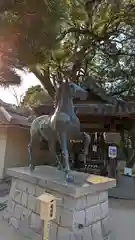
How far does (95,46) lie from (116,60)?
1445 millimetres

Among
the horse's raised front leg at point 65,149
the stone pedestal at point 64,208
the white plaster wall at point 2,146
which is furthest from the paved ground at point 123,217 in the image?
the white plaster wall at point 2,146

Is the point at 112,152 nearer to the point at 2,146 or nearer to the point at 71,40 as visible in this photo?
the point at 2,146

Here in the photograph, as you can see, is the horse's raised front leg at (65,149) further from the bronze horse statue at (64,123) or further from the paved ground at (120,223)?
the paved ground at (120,223)

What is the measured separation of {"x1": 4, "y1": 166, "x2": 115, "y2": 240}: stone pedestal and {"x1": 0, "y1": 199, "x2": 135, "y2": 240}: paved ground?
0.46 ft

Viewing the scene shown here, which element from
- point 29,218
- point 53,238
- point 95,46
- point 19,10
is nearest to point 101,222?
point 53,238

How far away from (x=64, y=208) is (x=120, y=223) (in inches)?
62.1

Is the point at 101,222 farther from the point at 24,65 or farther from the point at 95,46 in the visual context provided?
the point at 95,46

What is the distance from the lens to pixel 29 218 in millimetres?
3850

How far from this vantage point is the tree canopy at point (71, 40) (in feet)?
10.8

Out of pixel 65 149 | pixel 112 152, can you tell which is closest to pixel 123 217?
pixel 65 149

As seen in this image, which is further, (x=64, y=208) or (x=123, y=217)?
(x=123, y=217)

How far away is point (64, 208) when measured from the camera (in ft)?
11.0

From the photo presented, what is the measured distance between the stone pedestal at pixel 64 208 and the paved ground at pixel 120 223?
140 mm

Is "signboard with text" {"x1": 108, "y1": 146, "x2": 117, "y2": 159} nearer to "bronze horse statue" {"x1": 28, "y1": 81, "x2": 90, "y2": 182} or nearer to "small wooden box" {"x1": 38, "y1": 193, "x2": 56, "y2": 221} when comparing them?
"bronze horse statue" {"x1": 28, "y1": 81, "x2": 90, "y2": 182}
